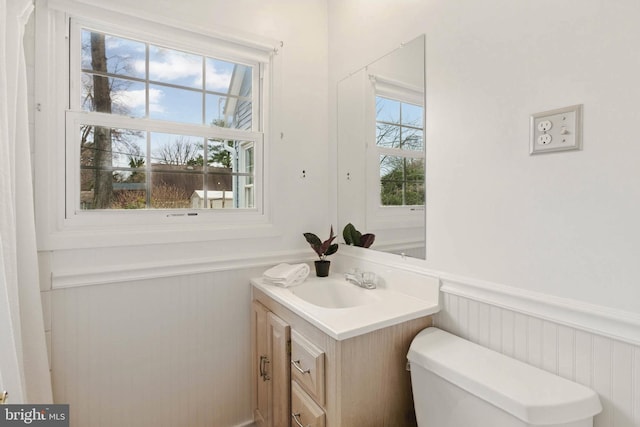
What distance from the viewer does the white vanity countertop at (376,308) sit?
3.57 feet

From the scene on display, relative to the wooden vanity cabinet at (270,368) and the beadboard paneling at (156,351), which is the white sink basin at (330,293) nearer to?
the wooden vanity cabinet at (270,368)

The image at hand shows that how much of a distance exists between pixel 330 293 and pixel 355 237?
345 millimetres

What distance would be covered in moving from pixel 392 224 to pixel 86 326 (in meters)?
1.46

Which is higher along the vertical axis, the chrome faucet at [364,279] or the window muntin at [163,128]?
the window muntin at [163,128]

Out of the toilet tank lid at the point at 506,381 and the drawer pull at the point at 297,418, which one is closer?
the toilet tank lid at the point at 506,381

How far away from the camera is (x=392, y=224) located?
157 cm

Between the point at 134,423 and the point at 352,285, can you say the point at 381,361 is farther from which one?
the point at 134,423

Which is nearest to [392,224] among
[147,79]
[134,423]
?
[147,79]

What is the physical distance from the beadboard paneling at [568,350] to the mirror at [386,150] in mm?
352

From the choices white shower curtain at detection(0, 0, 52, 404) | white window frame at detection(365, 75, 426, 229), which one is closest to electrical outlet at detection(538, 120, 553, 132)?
white window frame at detection(365, 75, 426, 229)

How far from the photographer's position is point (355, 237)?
1.80m

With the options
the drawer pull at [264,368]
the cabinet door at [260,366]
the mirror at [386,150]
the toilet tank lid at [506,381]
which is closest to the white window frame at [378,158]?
the mirror at [386,150]

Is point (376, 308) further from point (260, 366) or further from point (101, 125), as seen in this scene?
point (101, 125)

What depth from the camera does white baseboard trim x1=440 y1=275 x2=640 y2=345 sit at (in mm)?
841
